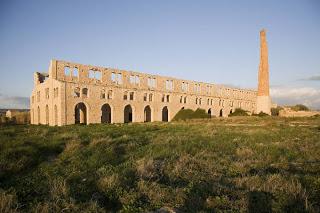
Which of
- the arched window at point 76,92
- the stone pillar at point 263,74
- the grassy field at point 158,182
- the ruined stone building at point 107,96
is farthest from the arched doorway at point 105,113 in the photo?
the grassy field at point 158,182

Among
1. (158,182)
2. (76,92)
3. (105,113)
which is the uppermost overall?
(76,92)

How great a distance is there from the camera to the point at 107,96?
117 ft

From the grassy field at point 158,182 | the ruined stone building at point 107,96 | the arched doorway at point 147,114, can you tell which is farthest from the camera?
the arched doorway at point 147,114

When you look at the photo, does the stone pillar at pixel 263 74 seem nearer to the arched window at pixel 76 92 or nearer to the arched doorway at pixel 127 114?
the arched doorway at pixel 127 114

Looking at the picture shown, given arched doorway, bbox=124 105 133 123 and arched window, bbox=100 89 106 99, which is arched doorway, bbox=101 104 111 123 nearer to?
arched doorway, bbox=124 105 133 123

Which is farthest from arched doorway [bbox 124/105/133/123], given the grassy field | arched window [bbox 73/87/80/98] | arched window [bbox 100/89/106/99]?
the grassy field

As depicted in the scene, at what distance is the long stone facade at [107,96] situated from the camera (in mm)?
31391

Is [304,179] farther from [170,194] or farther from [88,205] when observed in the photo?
[88,205]

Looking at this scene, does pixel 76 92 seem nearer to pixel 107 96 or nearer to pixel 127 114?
pixel 107 96

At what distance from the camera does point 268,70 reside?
36688mm

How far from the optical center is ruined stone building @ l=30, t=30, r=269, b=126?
31.4 meters

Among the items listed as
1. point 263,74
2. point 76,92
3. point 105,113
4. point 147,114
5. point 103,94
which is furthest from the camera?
point 147,114

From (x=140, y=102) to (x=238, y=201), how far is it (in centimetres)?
3551

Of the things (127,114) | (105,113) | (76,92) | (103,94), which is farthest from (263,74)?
(76,92)
